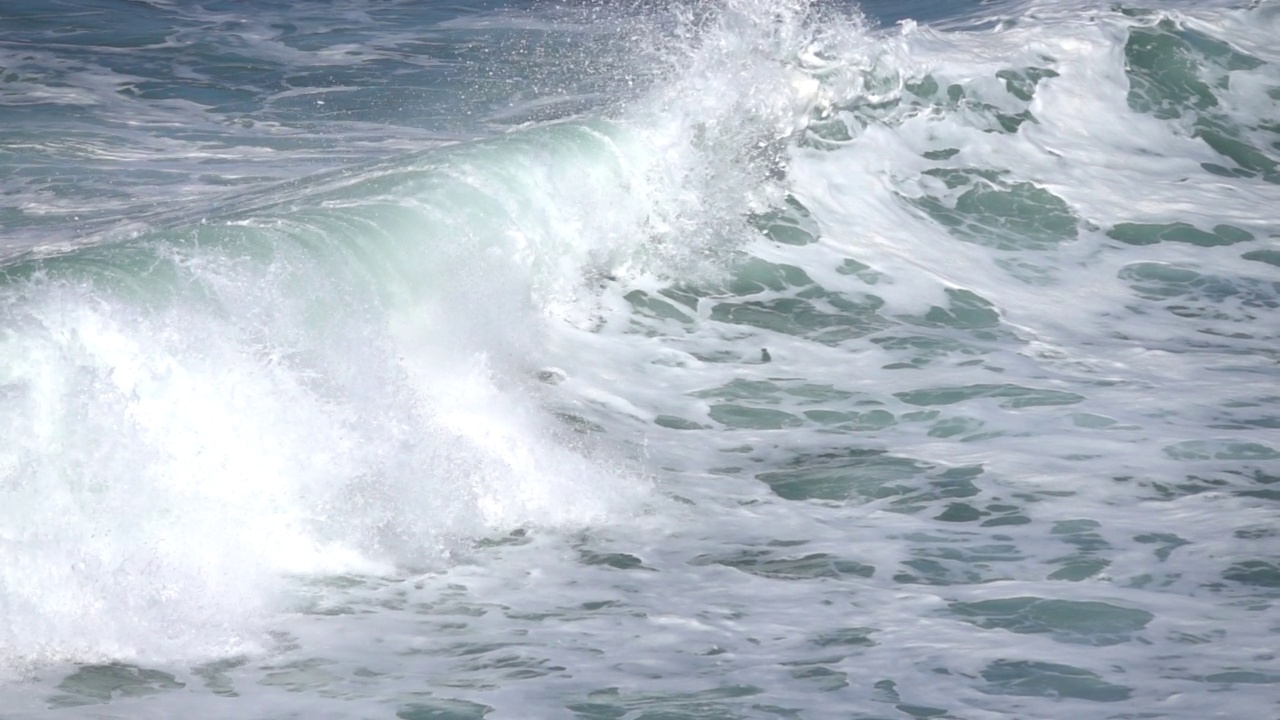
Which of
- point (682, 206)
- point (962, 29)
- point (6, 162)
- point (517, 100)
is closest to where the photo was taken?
point (682, 206)

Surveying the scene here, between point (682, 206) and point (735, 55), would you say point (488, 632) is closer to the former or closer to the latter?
point (682, 206)

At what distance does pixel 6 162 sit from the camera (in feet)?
31.7

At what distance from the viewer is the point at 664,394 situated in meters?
7.00

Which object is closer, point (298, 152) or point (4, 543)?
point (4, 543)

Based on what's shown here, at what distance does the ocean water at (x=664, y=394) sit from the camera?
4344 mm

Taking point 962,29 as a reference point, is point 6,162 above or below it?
below

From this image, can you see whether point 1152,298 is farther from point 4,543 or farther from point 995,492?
point 4,543

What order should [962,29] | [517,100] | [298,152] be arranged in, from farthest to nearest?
1. [962,29]
2. [517,100]
3. [298,152]

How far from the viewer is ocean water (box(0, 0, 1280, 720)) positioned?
4.34 m

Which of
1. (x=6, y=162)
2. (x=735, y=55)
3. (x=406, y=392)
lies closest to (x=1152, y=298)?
(x=735, y=55)

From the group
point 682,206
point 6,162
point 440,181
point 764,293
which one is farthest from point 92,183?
point 764,293

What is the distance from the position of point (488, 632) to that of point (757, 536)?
119 cm

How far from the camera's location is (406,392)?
5.75 meters

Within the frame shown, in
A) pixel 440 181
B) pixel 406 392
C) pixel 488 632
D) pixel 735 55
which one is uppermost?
pixel 735 55
